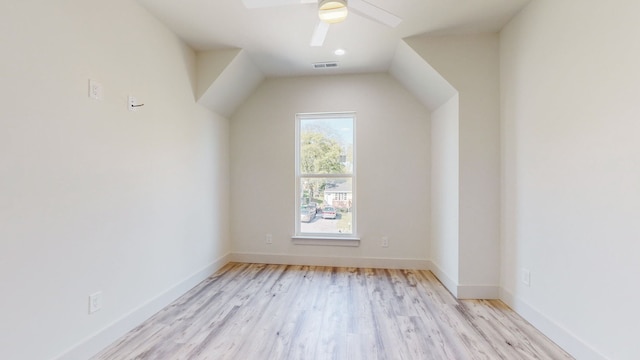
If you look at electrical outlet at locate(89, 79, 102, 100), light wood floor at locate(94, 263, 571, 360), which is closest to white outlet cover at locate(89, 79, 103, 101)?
electrical outlet at locate(89, 79, 102, 100)

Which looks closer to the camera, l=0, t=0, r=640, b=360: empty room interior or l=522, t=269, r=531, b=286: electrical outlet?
l=0, t=0, r=640, b=360: empty room interior

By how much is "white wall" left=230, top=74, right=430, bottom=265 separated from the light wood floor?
2.25 feet

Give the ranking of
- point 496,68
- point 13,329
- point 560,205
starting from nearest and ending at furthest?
1. point 13,329
2. point 560,205
3. point 496,68

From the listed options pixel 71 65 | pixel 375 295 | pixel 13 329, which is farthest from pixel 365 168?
pixel 13 329

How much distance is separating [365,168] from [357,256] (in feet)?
3.82

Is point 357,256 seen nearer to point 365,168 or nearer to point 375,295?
point 375,295

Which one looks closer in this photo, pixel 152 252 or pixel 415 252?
pixel 152 252

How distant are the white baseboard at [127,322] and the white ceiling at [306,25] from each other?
2440 millimetres

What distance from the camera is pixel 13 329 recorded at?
4.67 feet

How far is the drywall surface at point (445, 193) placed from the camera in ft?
9.43

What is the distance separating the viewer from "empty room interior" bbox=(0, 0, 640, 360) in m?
1.55

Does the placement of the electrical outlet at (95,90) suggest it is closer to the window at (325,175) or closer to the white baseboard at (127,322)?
the white baseboard at (127,322)

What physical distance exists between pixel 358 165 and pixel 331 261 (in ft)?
4.35

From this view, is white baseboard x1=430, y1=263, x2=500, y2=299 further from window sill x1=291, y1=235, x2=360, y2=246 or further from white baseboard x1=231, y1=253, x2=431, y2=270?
window sill x1=291, y1=235, x2=360, y2=246
